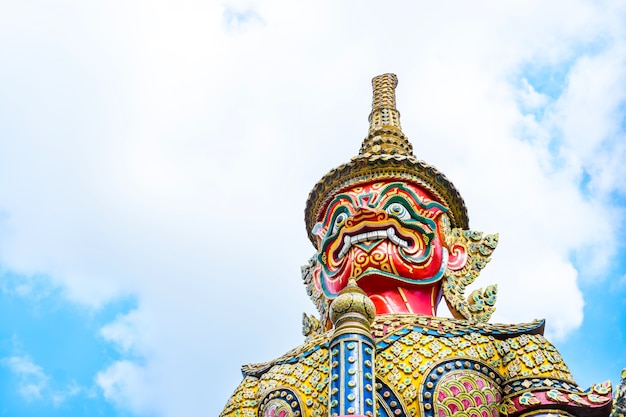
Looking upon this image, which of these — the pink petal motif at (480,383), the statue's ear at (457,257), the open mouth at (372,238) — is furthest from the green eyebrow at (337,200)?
the pink petal motif at (480,383)

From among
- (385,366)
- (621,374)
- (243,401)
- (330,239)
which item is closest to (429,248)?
(330,239)

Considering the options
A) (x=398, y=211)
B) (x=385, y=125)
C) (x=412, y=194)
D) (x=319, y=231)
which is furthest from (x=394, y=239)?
(x=385, y=125)

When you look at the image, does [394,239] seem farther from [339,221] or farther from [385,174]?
[385,174]

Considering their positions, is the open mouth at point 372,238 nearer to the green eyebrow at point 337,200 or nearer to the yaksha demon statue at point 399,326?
the yaksha demon statue at point 399,326

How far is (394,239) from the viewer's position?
22.8 ft

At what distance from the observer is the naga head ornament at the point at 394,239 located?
6922 millimetres

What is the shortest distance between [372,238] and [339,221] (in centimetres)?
47

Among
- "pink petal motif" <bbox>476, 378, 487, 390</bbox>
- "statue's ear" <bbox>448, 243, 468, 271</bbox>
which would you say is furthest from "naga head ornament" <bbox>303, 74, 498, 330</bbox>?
"pink petal motif" <bbox>476, 378, 487, 390</bbox>

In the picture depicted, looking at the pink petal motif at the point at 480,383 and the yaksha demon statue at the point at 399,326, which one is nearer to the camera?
the yaksha demon statue at the point at 399,326

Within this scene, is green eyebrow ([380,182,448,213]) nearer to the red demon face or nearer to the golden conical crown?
the red demon face

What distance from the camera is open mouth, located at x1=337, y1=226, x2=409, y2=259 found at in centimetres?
697

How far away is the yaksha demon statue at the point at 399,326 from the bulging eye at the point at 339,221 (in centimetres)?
3

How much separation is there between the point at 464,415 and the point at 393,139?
369 centimetres

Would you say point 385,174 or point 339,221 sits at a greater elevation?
point 385,174
